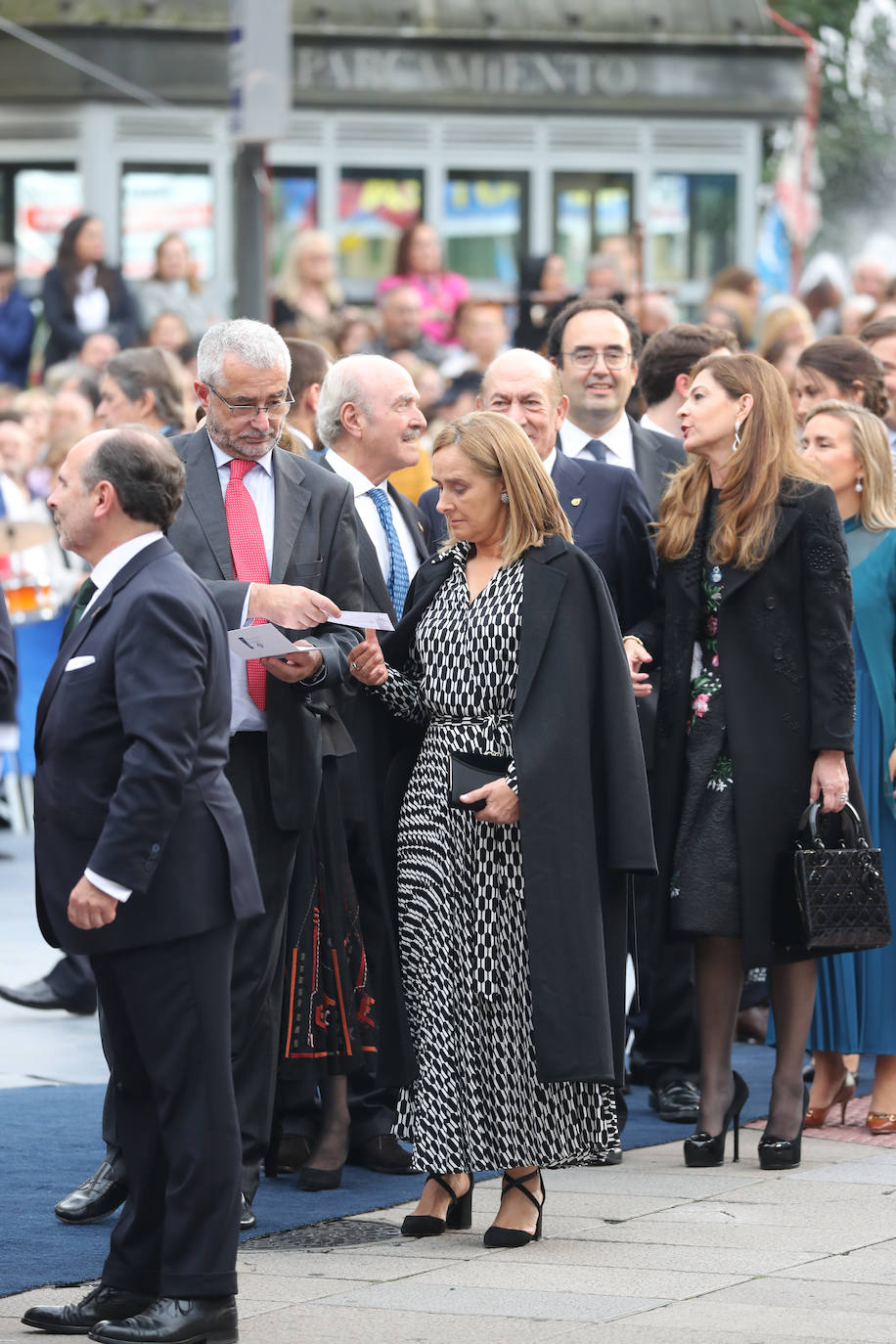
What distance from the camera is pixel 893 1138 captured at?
7562 mm

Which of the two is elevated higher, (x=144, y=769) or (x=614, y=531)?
(x=614, y=531)

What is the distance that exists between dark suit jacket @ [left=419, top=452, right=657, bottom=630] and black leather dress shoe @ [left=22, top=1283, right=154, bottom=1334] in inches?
114

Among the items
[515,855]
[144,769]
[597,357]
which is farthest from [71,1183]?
[597,357]

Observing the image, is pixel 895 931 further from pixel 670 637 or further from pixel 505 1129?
pixel 505 1129

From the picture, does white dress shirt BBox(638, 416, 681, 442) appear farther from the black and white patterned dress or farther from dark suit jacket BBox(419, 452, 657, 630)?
the black and white patterned dress

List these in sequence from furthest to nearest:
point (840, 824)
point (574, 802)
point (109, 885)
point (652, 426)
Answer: point (652, 426) → point (840, 824) → point (574, 802) → point (109, 885)

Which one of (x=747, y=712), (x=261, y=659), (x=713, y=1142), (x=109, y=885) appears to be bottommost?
(x=713, y=1142)

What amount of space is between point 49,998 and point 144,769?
448 centimetres

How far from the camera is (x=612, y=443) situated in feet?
27.3

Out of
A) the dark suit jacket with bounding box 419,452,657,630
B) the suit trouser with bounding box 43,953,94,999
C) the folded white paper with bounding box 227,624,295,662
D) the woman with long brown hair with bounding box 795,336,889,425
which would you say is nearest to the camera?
the folded white paper with bounding box 227,624,295,662

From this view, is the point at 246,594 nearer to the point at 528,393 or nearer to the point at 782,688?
the point at 528,393

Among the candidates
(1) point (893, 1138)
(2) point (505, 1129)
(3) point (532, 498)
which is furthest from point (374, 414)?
(1) point (893, 1138)

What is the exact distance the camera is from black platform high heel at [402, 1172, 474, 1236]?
6309 mm

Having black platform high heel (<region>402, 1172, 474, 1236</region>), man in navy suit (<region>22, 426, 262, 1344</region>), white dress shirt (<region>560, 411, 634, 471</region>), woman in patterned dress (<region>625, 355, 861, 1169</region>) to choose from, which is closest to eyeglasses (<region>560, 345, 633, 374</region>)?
white dress shirt (<region>560, 411, 634, 471</region>)
